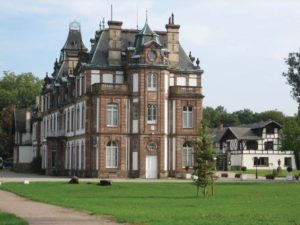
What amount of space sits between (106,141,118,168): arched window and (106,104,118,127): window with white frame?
1.93 m

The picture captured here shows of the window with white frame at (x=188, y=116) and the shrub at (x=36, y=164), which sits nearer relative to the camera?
the window with white frame at (x=188, y=116)

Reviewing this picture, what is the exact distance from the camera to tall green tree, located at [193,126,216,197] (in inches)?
1559

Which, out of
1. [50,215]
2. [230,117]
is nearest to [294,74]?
[50,215]

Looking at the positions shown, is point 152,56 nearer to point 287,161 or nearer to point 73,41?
point 73,41

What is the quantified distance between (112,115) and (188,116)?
8.07 meters

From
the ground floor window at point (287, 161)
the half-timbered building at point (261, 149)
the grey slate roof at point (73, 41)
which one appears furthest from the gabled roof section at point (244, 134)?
the grey slate roof at point (73, 41)

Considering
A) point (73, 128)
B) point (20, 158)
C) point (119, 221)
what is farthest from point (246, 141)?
point (119, 221)

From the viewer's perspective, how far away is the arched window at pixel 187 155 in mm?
71438

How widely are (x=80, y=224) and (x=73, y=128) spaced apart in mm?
57570

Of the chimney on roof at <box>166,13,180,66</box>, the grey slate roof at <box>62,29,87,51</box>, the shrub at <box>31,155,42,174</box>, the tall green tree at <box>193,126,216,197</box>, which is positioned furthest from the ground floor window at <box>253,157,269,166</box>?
the tall green tree at <box>193,126,216,197</box>

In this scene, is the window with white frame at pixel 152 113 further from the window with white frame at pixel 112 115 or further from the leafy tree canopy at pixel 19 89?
the leafy tree canopy at pixel 19 89

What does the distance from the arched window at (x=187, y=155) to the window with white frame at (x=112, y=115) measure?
7646 mm

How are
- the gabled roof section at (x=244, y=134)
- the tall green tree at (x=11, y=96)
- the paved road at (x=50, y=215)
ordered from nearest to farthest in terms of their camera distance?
the paved road at (x=50, y=215) < the gabled roof section at (x=244, y=134) < the tall green tree at (x=11, y=96)

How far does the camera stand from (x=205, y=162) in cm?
4012
